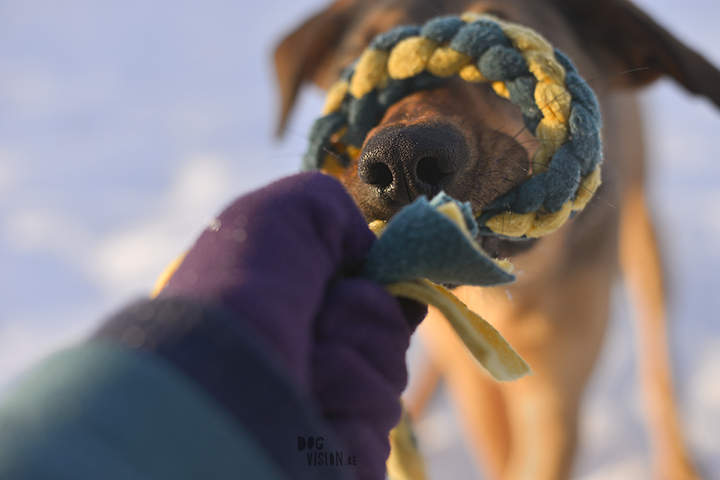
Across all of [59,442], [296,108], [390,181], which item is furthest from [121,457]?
[296,108]

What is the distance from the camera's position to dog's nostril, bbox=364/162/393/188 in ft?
1.98

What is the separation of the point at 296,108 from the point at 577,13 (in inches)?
26.9

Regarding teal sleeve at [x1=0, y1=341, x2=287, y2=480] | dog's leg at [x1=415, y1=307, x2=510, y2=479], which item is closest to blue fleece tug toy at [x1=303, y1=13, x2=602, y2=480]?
teal sleeve at [x1=0, y1=341, x2=287, y2=480]

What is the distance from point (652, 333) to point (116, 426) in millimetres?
2324

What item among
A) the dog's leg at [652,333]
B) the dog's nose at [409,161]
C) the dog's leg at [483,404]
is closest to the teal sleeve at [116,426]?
the dog's nose at [409,161]

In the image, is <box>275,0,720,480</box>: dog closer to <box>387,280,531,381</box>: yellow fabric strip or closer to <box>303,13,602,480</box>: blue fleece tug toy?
<box>303,13,602,480</box>: blue fleece tug toy

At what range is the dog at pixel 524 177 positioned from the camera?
24.9 inches

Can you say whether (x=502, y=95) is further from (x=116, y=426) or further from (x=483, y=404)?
(x=483, y=404)

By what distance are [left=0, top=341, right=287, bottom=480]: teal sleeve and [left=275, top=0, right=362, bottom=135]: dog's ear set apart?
109 cm

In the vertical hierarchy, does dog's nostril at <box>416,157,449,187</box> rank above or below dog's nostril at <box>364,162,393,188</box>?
below

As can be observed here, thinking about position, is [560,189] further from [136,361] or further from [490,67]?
[136,361]

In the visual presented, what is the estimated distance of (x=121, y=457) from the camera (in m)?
0.23

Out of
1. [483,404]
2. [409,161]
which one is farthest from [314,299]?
[483,404]

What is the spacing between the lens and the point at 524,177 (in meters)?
0.70
